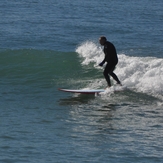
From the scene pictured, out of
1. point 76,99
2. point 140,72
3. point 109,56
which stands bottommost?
point 76,99

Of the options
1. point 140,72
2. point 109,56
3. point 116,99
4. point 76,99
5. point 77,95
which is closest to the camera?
point 116,99

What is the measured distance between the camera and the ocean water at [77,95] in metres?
12.3

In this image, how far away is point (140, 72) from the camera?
1898cm

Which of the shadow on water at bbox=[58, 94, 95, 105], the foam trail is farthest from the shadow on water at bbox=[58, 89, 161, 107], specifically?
the foam trail

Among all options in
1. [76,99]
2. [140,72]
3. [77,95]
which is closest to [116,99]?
[76,99]

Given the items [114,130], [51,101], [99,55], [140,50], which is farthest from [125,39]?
[114,130]

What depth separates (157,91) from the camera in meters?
17.2

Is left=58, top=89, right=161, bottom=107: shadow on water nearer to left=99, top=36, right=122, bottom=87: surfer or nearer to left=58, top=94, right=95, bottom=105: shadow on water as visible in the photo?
left=58, top=94, right=95, bottom=105: shadow on water

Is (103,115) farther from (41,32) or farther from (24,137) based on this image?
(41,32)

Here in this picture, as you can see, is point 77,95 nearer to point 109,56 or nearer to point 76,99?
point 76,99

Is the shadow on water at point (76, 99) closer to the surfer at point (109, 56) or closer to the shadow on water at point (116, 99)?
the shadow on water at point (116, 99)

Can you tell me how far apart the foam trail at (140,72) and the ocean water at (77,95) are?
0.10ft

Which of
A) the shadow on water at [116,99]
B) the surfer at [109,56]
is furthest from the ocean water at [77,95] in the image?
the surfer at [109,56]

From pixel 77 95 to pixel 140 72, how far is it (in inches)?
108
